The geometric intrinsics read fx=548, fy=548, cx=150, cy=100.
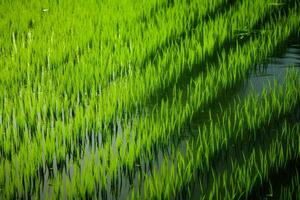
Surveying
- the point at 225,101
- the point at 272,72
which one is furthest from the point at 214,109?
the point at 272,72

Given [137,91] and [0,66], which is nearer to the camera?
[137,91]

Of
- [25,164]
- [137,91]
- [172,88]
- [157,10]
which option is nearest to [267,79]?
[172,88]

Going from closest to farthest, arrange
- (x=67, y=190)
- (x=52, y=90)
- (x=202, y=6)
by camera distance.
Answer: (x=67, y=190) → (x=52, y=90) → (x=202, y=6)

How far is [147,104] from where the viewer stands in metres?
3.44

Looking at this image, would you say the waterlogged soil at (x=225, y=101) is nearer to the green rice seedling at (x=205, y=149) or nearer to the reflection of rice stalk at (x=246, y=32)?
the green rice seedling at (x=205, y=149)

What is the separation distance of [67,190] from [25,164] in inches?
16.5

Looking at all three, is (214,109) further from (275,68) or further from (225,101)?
(275,68)

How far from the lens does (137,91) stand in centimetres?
346

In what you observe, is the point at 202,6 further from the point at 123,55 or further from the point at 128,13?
the point at 123,55

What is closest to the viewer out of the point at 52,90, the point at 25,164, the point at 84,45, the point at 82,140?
the point at 25,164

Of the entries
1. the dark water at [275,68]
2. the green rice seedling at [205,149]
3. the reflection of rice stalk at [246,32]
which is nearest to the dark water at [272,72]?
the dark water at [275,68]

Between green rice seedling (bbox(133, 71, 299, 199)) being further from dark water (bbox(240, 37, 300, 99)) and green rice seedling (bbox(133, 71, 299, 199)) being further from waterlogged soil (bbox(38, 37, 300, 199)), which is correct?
dark water (bbox(240, 37, 300, 99))

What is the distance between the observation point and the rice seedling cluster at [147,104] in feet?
8.21

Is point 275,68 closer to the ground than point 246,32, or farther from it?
closer to the ground
